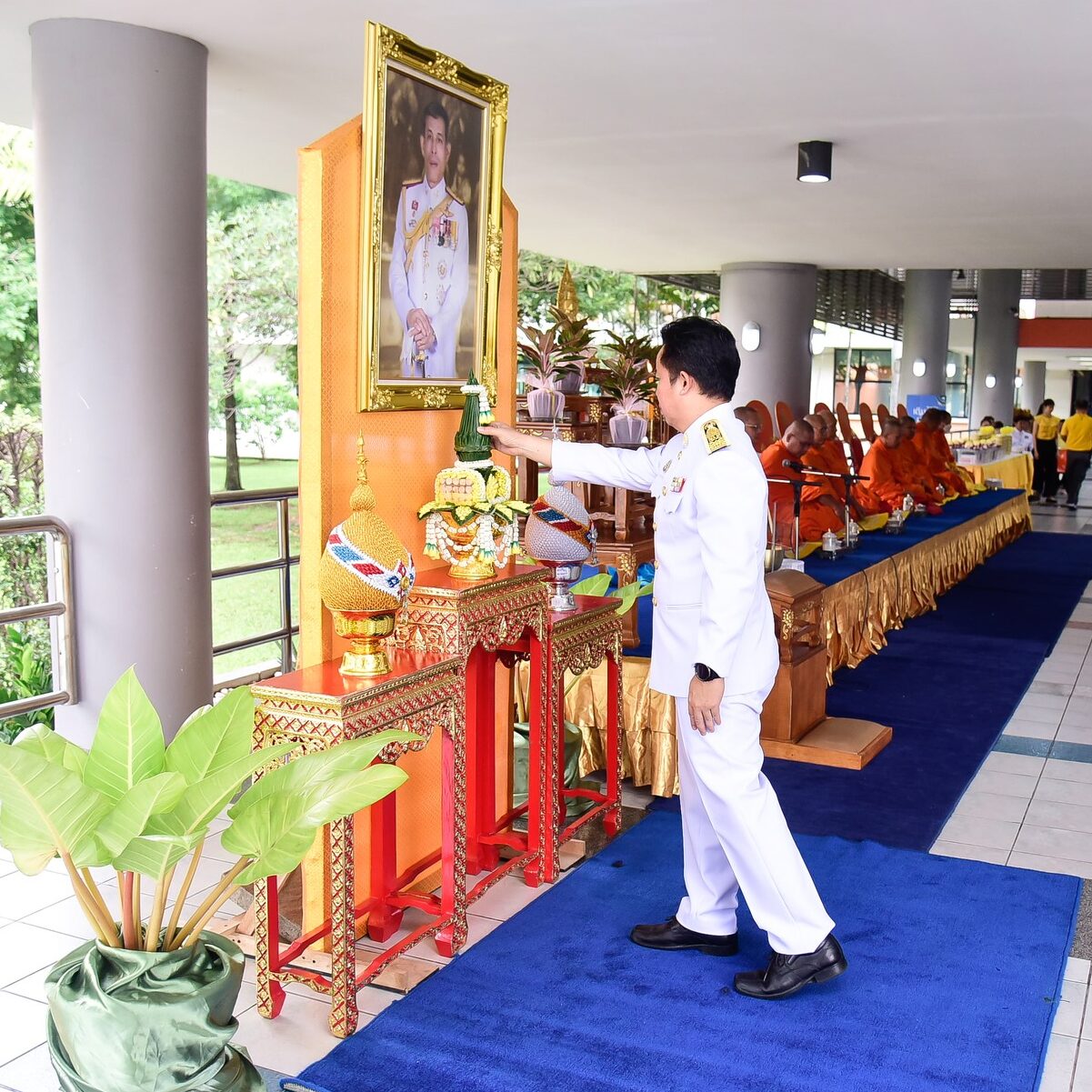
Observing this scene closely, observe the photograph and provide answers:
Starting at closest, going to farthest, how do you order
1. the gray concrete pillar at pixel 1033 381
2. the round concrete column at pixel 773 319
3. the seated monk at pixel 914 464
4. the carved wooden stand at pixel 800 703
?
1. the carved wooden stand at pixel 800 703
2. the seated monk at pixel 914 464
3. the round concrete column at pixel 773 319
4. the gray concrete pillar at pixel 1033 381

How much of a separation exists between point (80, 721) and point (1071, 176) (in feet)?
18.1

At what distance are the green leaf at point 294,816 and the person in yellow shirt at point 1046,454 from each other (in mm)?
15639

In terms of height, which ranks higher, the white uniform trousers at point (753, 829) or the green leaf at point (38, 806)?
the green leaf at point (38, 806)

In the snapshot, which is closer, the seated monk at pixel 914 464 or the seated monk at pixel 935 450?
the seated monk at pixel 914 464

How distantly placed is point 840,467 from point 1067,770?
324 cm

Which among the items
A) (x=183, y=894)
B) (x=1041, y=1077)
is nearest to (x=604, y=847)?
(x=1041, y=1077)

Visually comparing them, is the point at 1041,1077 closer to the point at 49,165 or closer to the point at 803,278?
the point at 49,165

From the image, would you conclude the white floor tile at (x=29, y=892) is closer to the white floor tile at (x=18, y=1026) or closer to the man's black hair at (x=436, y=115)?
the white floor tile at (x=18, y=1026)

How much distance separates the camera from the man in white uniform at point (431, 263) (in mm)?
3008

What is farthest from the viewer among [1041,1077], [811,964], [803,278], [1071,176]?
[803,278]

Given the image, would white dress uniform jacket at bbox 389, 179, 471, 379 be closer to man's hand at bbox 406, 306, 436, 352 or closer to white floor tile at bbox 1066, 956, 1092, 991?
man's hand at bbox 406, 306, 436, 352

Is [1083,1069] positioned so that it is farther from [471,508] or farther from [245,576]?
[245,576]

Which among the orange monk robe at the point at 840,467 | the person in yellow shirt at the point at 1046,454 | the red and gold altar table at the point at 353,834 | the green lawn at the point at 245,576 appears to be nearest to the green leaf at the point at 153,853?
the red and gold altar table at the point at 353,834

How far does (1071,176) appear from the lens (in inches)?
250
